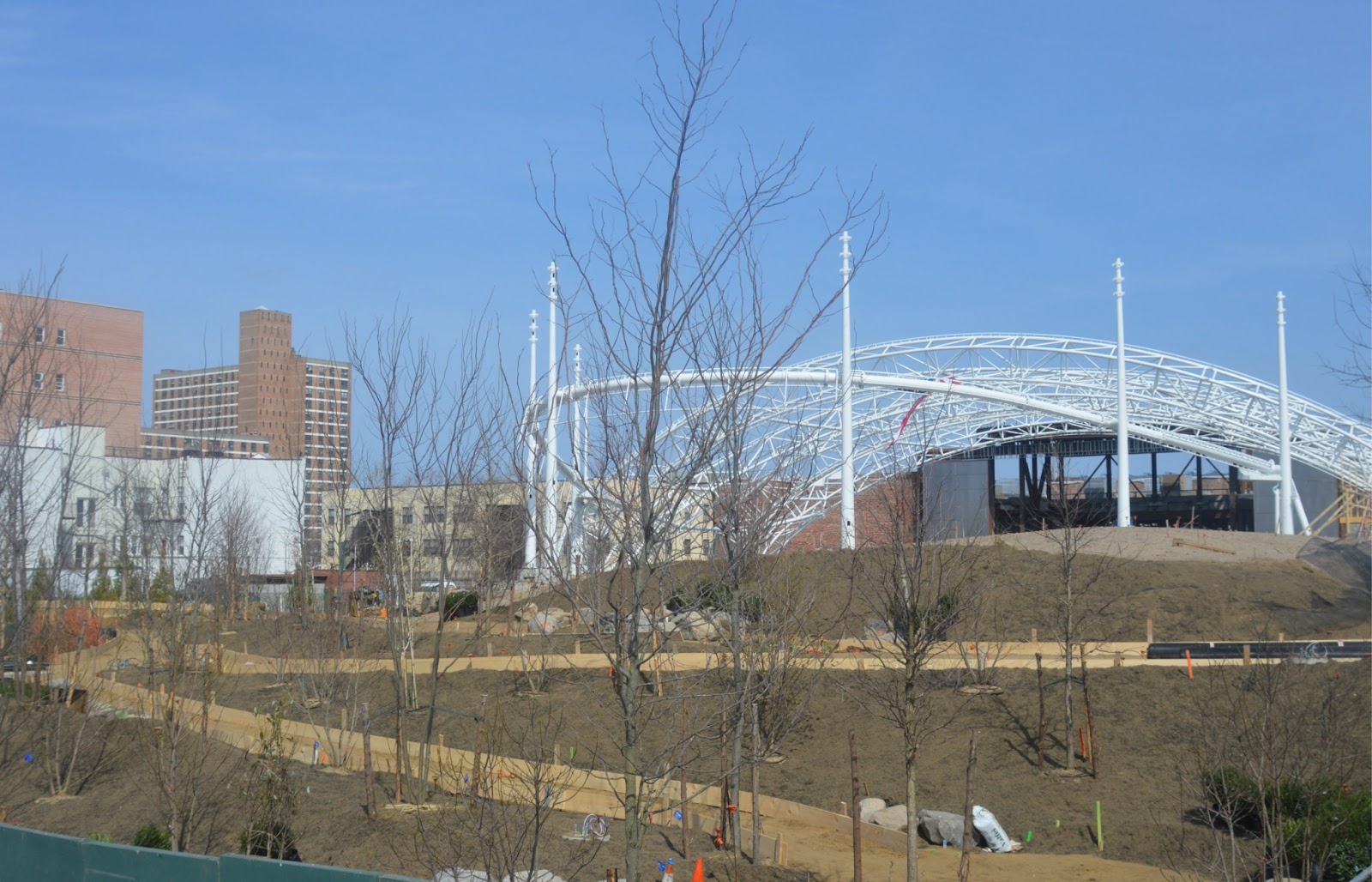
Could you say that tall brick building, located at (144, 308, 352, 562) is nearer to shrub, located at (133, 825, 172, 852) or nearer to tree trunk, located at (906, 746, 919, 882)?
shrub, located at (133, 825, 172, 852)

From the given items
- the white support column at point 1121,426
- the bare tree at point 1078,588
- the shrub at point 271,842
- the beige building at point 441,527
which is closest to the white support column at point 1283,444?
the white support column at point 1121,426

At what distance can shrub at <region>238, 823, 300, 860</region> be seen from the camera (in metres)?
11.5

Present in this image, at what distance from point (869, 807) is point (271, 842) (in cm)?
746

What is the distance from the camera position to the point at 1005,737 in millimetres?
18375

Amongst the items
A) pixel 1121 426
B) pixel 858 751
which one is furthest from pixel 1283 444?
pixel 858 751

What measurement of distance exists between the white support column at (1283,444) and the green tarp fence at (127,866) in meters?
42.0

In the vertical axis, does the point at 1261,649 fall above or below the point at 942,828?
above

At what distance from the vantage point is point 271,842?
37.3 ft

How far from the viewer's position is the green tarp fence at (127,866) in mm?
8461

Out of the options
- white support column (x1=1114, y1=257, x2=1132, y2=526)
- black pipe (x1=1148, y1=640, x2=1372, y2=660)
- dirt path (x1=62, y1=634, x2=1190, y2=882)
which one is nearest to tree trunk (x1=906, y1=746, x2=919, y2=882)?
dirt path (x1=62, y1=634, x2=1190, y2=882)

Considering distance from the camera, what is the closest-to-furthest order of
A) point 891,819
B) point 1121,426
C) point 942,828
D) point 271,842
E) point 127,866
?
1. point 127,866
2. point 271,842
3. point 942,828
4. point 891,819
5. point 1121,426

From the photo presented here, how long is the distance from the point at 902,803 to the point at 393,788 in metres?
6.63

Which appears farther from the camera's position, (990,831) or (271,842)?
(990,831)

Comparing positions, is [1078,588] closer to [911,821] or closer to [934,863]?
[934,863]
